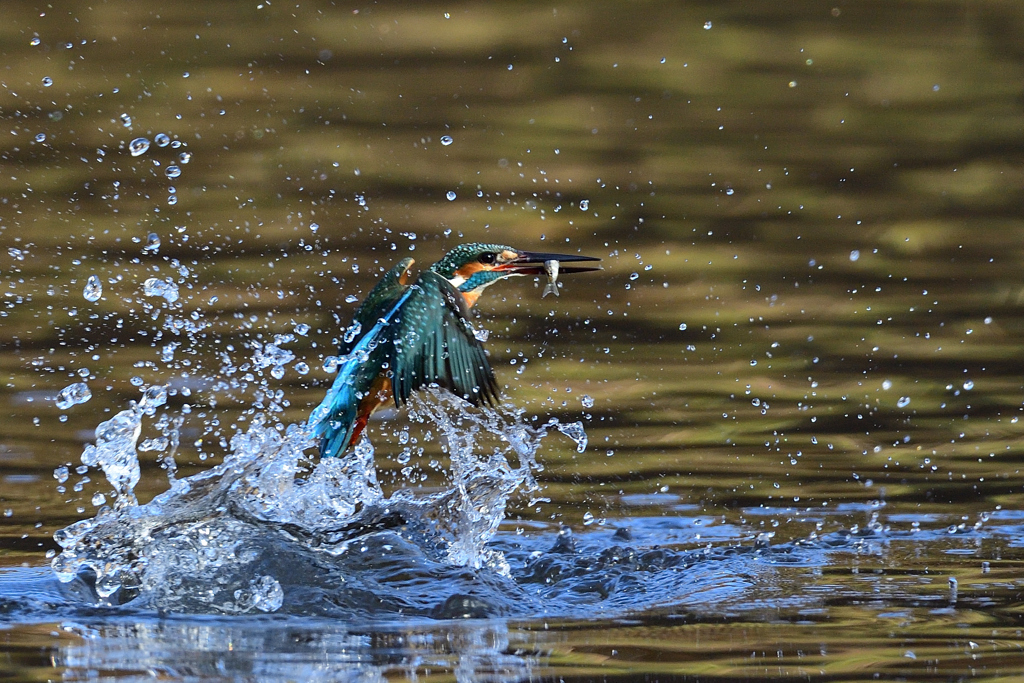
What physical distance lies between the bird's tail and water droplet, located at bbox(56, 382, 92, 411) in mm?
1297

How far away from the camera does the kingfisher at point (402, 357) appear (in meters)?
4.98

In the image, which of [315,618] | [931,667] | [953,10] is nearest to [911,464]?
[931,667]

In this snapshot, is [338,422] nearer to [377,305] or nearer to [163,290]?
[377,305]

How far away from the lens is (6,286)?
24.0ft

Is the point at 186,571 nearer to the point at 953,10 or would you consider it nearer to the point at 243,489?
the point at 243,489

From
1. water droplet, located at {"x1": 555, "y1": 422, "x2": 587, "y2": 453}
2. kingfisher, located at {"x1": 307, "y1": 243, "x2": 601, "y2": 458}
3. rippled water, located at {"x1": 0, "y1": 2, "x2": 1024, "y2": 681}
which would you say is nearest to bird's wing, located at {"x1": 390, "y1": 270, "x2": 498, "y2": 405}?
kingfisher, located at {"x1": 307, "y1": 243, "x2": 601, "y2": 458}

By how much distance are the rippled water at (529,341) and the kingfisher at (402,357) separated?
0.17 m

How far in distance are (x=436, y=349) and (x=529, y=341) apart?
2.07 meters

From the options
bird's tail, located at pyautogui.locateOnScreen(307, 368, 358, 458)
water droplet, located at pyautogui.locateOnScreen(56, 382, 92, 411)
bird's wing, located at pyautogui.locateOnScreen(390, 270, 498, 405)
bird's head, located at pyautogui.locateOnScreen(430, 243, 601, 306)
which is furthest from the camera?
water droplet, located at pyautogui.locateOnScreen(56, 382, 92, 411)

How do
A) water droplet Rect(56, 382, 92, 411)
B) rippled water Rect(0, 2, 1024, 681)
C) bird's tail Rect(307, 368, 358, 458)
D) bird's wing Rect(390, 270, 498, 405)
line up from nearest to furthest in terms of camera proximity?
rippled water Rect(0, 2, 1024, 681) < bird's wing Rect(390, 270, 498, 405) < bird's tail Rect(307, 368, 358, 458) < water droplet Rect(56, 382, 92, 411)

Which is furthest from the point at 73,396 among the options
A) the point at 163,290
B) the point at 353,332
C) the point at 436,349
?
the point at 436,349

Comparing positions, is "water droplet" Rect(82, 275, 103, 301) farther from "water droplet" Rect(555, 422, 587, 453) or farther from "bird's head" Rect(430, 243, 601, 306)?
"water droplet" Rect(555, 422, 587, 453)

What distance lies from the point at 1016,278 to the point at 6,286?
500cm

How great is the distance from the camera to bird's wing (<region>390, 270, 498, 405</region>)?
4961 mm
